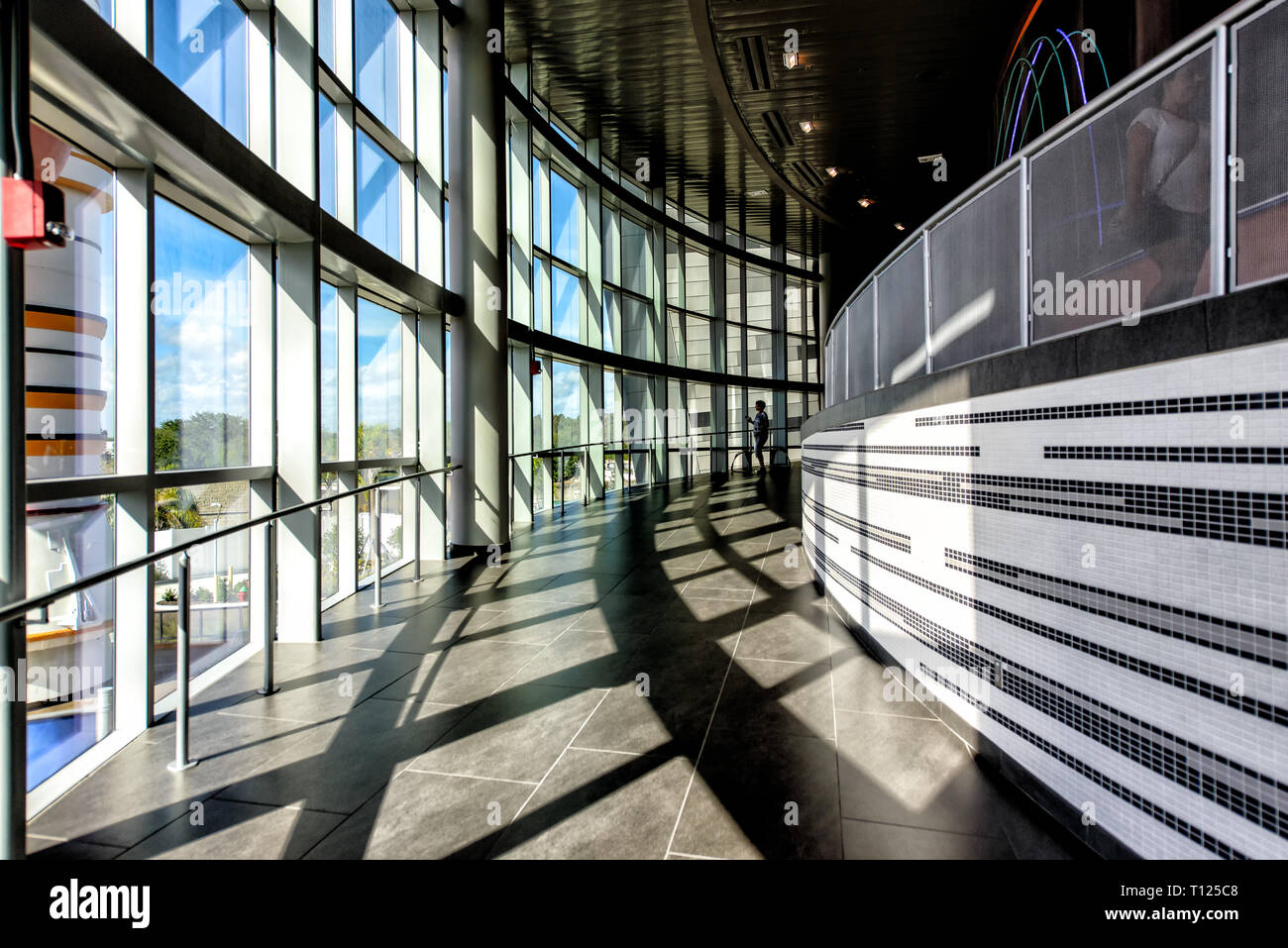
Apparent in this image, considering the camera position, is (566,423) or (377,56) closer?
(377,56)

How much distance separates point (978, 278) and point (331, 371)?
19.1 ft

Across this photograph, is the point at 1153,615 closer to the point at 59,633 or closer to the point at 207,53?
the point at 59,633

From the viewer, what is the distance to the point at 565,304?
43.8 ft

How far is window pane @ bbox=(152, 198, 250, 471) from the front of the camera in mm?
4246

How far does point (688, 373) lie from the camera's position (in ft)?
58.5

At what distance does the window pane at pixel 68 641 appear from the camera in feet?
10.7

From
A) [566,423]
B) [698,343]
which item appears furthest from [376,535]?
[698,343]

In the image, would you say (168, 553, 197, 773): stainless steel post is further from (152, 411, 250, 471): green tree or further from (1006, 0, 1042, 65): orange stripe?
(1006, 0, 1042, 65): orange stripe

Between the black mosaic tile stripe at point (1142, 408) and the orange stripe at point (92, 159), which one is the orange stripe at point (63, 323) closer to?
the orange stripe at point (92, 159)

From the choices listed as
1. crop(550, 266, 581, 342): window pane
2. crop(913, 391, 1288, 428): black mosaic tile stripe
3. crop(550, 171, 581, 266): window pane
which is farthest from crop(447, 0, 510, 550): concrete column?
crop(913, 391, 1288, 428): black mosaic tile stripe

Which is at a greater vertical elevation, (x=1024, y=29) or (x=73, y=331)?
(x=1024, y=29)

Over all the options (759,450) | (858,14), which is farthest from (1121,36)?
(759,450)

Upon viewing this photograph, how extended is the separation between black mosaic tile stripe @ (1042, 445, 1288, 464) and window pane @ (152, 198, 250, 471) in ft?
15.6
